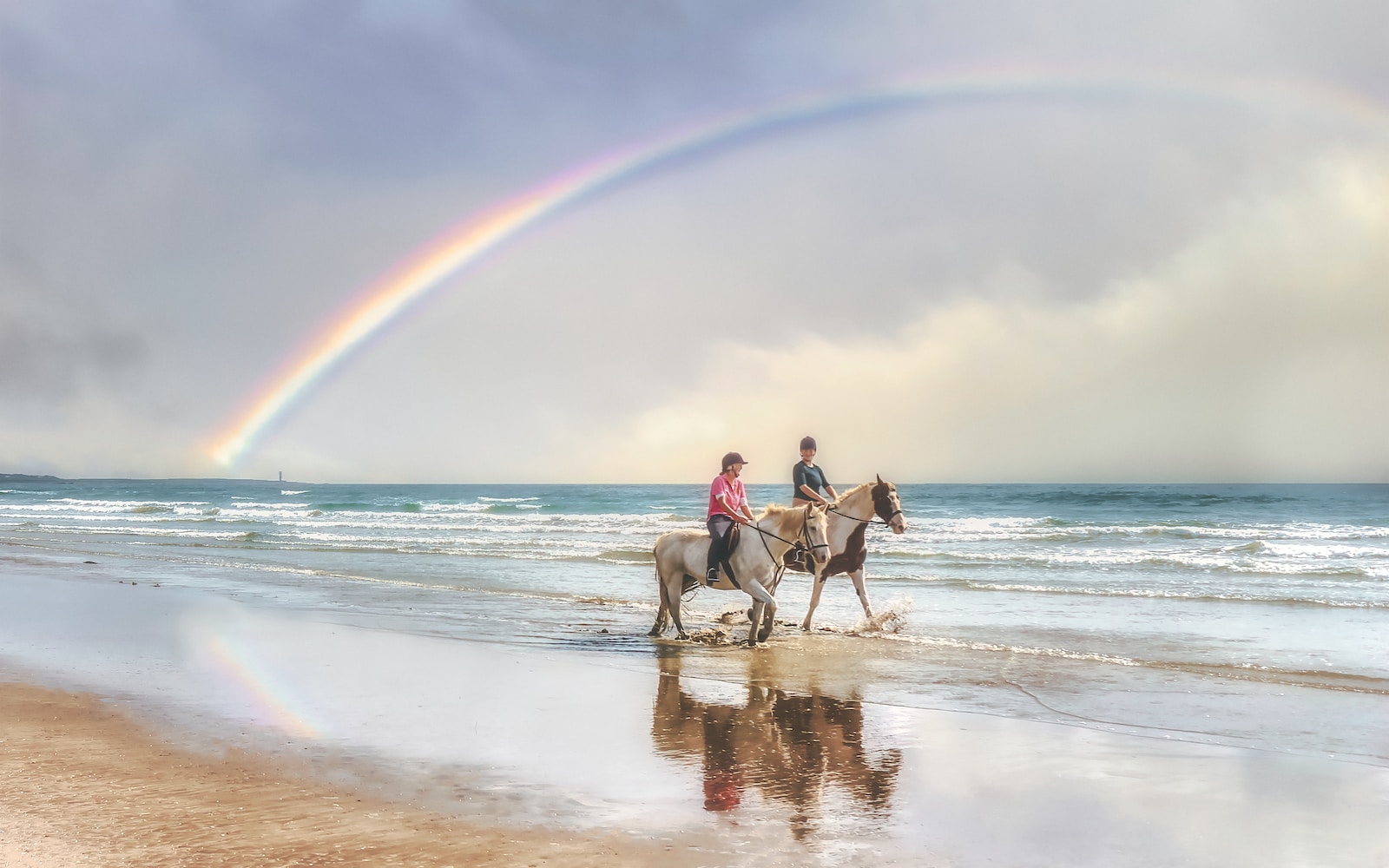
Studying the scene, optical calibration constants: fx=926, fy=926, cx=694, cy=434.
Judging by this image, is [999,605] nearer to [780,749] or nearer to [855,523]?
[855,523]

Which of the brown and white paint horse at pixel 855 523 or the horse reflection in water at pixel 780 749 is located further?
the brown and white paint horse at pixel 855 523

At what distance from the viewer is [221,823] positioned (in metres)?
5.16

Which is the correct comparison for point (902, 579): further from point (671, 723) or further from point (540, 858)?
point (540, 858)

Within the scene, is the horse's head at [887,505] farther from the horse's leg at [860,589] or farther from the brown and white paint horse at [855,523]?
the horse's leg at [860,589]

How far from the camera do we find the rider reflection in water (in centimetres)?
1141

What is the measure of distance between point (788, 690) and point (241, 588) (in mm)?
13749

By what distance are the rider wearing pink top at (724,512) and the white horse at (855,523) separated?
1505mm

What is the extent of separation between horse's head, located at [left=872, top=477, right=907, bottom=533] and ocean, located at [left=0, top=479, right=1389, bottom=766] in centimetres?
159

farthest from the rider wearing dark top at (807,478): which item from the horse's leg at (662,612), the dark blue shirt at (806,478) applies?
the horse's leg at (662,612)

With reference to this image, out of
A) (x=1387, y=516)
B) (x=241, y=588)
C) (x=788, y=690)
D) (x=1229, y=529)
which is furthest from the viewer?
(x=1387, y=516)

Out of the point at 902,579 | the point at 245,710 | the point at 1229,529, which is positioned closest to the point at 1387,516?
the point at 1229,529

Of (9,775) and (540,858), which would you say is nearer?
(540,858)

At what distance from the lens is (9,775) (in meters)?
6.01

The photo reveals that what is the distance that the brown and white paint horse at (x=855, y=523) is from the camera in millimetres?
12438
